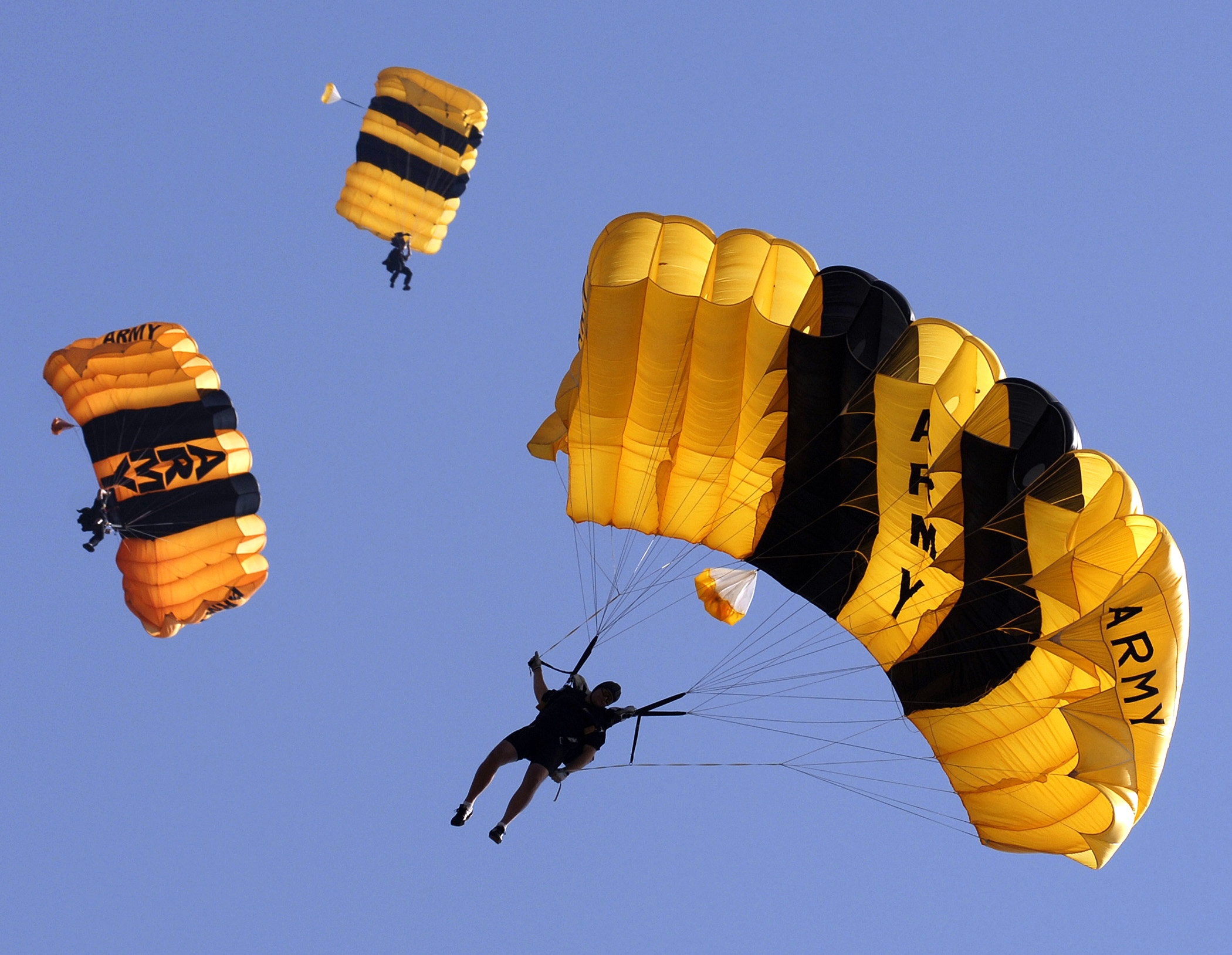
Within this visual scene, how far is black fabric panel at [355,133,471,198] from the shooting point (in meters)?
23.4

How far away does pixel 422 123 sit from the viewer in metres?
23.3

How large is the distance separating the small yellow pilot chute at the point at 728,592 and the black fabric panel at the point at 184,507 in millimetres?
5145

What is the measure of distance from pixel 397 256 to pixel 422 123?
6.54 feet

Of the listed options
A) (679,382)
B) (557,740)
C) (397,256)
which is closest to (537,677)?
(557,740)

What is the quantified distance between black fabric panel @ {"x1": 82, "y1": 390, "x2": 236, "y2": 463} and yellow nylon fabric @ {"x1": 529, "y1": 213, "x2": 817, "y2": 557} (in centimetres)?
376

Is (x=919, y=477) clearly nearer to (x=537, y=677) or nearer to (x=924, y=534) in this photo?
(x=924, y=534)

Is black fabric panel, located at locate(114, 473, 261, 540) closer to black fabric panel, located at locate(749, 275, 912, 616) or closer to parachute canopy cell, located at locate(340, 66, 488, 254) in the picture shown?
black fabric panel, located at locate(749, 275, 912, 616)

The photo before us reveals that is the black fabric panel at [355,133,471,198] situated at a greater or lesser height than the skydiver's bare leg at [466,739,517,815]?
greater

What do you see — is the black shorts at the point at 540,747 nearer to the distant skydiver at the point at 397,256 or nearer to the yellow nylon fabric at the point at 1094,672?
the yellow nylon fabric at the point at 1094,672

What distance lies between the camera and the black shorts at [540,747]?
42.1 ft

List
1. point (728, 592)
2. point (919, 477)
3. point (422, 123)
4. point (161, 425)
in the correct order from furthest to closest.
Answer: point (422, 123) < point (161, 425) < point (728, 592) < point (919, 477)

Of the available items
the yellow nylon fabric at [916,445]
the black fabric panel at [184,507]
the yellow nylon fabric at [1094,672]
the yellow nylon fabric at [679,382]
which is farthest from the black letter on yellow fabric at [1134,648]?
the black fabric panel at [184,507]

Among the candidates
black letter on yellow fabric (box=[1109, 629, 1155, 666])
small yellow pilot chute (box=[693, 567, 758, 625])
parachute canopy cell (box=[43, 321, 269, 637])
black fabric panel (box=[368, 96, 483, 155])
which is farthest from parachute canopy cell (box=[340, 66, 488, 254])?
black letter on yellow fabric (box=[1109, 629, 1155, 666])

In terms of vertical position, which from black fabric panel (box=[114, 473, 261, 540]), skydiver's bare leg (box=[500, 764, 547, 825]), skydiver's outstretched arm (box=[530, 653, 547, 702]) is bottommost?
skydiver's bare leg (box=[500, 764, 547, 825])
